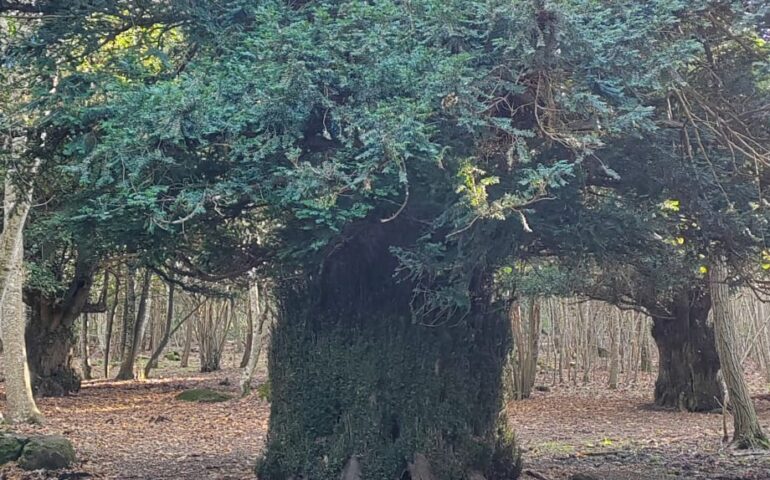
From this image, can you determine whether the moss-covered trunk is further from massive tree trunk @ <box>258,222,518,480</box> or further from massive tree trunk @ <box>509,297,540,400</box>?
massive tree trunk @ <box>258,222,518,480</box>

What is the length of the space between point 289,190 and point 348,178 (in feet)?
1.67

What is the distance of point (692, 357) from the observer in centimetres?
1705

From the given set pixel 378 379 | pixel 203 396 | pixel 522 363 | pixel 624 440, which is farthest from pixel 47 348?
pixel 378 379

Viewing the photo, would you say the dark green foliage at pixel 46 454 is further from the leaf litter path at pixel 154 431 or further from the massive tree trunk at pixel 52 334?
the massive tree trunk at pixel 52 334

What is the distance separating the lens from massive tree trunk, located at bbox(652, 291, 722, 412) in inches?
666

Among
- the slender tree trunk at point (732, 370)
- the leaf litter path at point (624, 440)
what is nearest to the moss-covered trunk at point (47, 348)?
the leaf litter path at point (624, 440)

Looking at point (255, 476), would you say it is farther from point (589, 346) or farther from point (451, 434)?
point (589, 346)

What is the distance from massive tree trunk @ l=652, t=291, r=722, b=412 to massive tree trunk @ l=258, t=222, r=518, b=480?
32.4 feet

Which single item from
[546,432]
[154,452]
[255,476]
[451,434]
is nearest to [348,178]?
[451,434]

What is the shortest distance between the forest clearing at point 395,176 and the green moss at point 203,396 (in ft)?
29.4

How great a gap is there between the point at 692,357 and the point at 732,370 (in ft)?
22.0

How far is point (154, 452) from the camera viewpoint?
1176 centimetres

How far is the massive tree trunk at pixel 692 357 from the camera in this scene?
1691cm

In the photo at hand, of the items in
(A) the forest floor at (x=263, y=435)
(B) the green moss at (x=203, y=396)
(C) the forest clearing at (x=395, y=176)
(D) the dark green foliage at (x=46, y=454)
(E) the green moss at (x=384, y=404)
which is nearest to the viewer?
(C) the forest clearing at (x=395, y=176)
